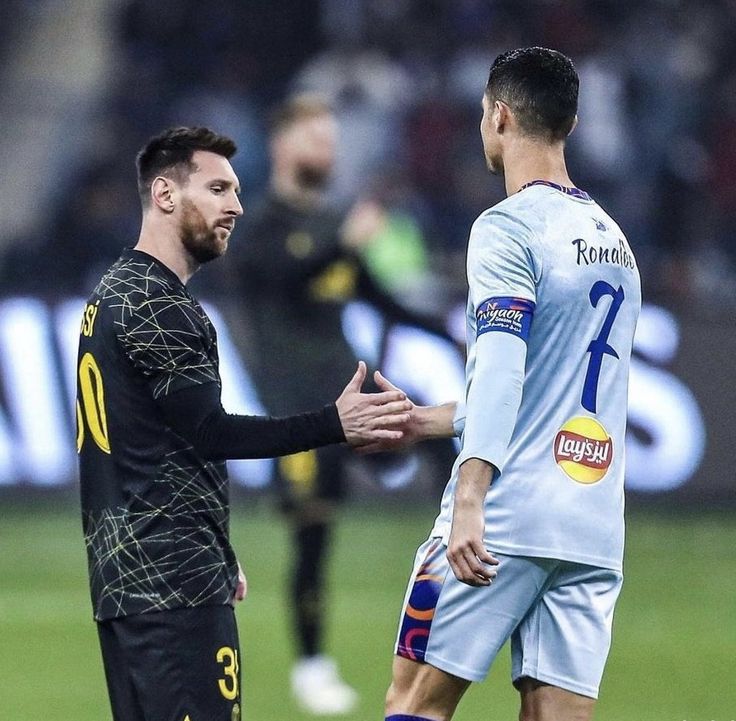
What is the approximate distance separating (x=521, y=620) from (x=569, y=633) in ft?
0.44

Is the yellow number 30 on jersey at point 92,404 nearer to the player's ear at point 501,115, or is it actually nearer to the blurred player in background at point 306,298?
the player's ear at point 501,115

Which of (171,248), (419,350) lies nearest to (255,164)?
(419,350)

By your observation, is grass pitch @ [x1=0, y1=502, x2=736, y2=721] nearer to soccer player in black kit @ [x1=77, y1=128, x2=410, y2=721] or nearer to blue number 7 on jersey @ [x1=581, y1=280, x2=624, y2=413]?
soccer player in black kit @ [x1=77, y1=128, x2=410, y2=721]

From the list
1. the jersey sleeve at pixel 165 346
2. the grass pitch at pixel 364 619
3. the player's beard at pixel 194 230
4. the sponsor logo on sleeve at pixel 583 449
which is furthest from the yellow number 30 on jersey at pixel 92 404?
the grass pitch at pixel 364 619

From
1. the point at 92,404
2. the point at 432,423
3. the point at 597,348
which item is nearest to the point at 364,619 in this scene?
the point at 432,423

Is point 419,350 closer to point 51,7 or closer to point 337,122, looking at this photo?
point 337,122

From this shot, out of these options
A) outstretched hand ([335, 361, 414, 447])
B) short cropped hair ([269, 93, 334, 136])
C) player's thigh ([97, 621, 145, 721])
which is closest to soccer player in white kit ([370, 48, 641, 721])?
outstretched hand ([335, 361, 414, 447])

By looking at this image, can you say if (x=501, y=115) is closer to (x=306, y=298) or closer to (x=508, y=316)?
(x=508, y=316)

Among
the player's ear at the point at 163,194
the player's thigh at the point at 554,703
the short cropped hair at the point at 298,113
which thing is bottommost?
the player's thigh at the point at 554,703

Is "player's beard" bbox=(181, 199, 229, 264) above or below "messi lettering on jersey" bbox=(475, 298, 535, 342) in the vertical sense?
above

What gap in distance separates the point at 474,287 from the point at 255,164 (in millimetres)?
11622

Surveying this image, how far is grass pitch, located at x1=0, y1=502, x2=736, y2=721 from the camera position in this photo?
694 centimetres

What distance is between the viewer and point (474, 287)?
13.0ft

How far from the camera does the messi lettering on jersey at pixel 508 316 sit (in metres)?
3.87
